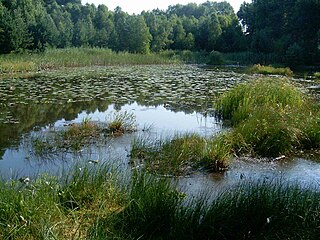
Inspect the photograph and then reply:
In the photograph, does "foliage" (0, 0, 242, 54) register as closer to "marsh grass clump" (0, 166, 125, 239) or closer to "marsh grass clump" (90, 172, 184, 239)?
"marsh grass clump" (0, 166, 125, 239)

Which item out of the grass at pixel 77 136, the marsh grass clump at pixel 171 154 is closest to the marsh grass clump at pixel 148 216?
the marsh grass clump at pixel 171 154

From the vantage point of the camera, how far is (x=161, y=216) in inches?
149

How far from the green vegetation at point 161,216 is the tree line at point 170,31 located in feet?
85.1

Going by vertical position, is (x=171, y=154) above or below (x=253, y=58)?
below

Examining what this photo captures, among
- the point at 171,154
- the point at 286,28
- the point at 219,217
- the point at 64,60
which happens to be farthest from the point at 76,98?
the point at 286,28

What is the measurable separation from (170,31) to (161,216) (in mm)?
52039

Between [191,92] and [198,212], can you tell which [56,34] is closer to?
[191,92]

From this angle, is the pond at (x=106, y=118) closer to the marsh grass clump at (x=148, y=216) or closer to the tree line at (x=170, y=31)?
the marsh grass clump at (x=148, y=216)

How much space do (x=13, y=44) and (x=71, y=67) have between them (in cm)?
442

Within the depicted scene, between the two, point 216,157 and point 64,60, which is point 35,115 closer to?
point 216,157

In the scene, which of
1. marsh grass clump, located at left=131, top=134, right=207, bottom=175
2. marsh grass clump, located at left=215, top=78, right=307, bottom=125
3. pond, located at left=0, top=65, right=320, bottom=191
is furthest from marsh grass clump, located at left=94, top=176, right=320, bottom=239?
marsh grass clump, located at left=215, top=78, right=307, bottom=125

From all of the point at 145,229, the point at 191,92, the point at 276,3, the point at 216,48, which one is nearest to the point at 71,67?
the point at 191,92

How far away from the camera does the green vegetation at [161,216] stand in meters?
3.46

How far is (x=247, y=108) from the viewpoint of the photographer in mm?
8938
